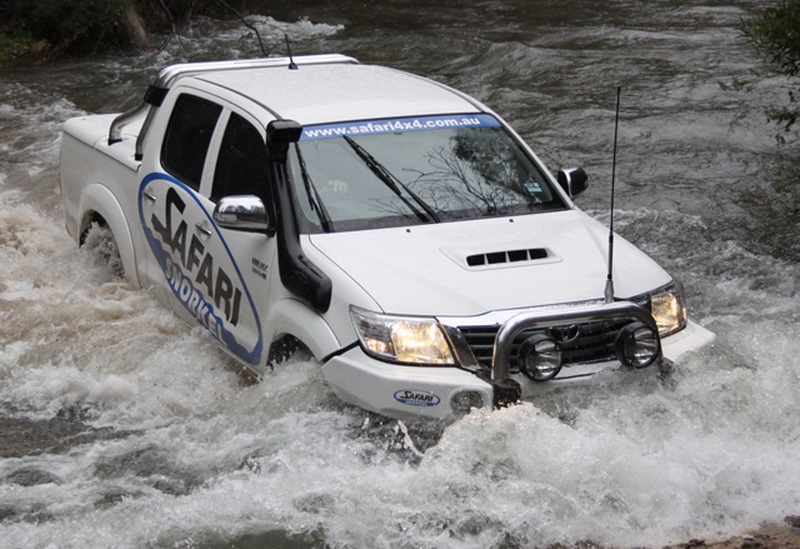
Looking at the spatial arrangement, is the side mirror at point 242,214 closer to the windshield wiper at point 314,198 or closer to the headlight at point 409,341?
the windshield wiper at point 314,198

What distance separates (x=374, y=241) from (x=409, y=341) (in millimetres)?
816

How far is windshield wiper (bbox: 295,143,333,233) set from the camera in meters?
6.32

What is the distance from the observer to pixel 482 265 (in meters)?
5.97

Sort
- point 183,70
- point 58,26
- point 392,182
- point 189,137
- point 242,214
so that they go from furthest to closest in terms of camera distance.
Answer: point 58,26, point 183,70, point 189,137, point 392,182, point 242,214

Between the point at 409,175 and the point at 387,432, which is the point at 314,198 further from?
the point at 387,432

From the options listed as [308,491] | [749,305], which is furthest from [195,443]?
[749,305]

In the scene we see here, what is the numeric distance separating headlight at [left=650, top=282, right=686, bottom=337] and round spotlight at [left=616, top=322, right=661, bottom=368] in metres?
0.25

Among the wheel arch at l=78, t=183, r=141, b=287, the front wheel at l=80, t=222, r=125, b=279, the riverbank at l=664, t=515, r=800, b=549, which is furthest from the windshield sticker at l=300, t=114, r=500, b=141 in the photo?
the riverbank at l=664, t=515, r=800, b=549

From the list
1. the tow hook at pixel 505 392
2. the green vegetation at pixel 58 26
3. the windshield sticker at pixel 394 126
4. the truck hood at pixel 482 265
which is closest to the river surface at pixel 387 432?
the tow hook at pixel 505 392

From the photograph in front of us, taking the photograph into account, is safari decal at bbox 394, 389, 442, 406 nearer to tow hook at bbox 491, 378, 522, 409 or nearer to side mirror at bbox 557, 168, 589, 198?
tow hook at bbox 491, 378, 522, 409

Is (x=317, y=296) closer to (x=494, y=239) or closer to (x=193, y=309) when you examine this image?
(x=494, y=239)

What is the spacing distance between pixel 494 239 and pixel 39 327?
11.6 ft

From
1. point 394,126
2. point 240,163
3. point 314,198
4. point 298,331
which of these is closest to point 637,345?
point 298,331

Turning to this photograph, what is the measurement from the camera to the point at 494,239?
20.4 feet
